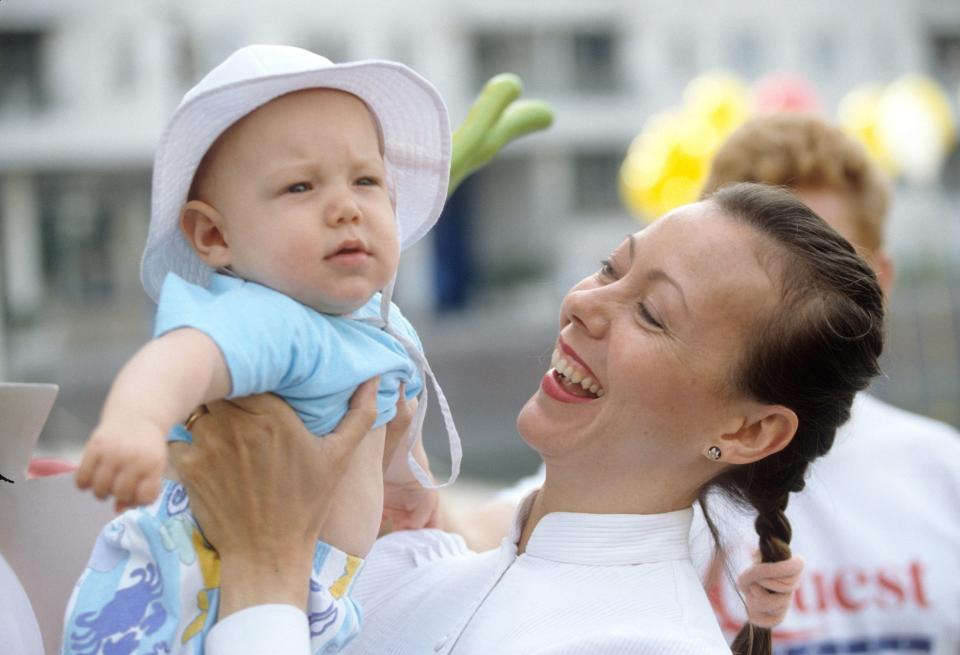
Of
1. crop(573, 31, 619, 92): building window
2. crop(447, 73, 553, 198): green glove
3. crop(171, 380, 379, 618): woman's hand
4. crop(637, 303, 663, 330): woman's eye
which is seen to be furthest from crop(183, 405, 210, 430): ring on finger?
crop(573, 31, 619, 92): building window

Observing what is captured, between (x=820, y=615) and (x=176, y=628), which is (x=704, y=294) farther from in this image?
(x=820, y=615)

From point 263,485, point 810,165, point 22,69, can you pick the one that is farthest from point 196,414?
point 22,69

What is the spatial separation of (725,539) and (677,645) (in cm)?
50

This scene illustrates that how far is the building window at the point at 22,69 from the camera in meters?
21.2

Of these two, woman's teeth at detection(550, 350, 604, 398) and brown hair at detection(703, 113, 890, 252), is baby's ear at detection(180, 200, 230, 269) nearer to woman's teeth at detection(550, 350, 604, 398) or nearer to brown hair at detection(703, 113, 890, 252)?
woman's teeth at detection(550, 350, 604, 398)

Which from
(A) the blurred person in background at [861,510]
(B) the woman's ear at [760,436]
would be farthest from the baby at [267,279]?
(A) the blurred person in background at [861,510]

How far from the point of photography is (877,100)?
7.60 meters

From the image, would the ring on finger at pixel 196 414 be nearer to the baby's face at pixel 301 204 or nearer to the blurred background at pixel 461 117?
the baby's face at pixel 301 204

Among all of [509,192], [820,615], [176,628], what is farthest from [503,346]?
[176,628]

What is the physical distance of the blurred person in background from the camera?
2494mm

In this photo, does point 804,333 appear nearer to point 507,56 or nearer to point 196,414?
point 196,414

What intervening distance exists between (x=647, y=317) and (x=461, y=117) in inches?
868

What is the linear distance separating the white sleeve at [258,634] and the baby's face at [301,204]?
0.34 metres

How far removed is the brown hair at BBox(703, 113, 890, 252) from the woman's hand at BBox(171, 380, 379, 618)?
1.29m
